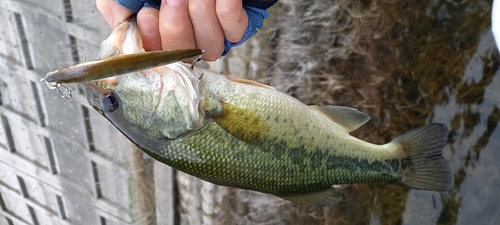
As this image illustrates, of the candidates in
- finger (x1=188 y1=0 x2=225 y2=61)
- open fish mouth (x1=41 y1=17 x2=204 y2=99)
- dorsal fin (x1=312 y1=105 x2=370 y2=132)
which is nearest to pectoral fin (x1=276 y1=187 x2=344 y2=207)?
dorsal fin (x1=312 y1=105 x2=370 y2=132)

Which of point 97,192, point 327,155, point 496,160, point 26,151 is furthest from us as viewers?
point 26,151

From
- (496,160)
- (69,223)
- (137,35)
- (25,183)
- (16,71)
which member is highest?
(137,35)

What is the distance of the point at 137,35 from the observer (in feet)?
3.28

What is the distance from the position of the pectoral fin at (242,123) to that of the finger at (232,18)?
176 mm

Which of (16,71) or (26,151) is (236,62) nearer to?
→ (16,71)

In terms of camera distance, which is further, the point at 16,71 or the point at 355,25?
the point at 16,71

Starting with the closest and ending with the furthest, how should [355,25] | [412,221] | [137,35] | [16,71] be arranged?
[137,35] < [355,25] < [412,221] < [16,71]

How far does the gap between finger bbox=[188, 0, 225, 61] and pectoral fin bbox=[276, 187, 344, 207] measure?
0.41m

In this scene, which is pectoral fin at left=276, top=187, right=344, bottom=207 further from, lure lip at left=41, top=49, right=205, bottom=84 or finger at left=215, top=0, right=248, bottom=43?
lure lip at left=41, top=49, right=205, bottom=84

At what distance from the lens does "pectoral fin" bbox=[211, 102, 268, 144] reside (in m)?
1.03

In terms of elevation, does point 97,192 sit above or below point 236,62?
below

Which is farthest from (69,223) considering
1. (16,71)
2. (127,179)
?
(16,71)

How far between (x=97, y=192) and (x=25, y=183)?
852mm

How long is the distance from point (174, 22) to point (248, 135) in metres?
0.31
